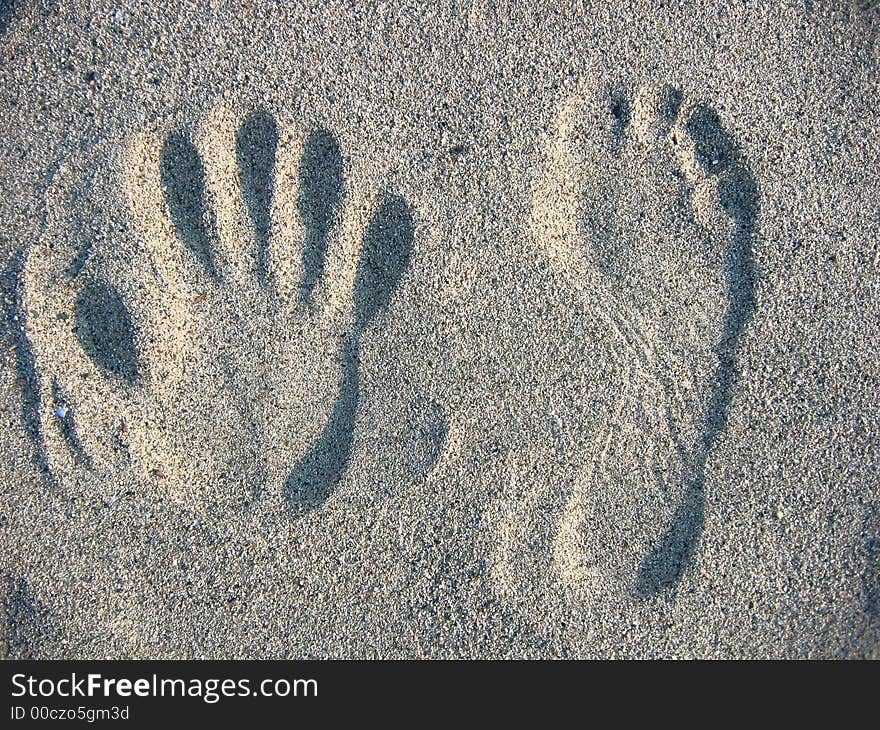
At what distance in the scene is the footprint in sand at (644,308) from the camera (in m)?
1.41

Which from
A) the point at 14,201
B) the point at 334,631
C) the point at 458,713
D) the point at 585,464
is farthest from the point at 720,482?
the point at 14,201

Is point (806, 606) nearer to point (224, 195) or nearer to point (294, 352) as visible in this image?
point (294, 352)

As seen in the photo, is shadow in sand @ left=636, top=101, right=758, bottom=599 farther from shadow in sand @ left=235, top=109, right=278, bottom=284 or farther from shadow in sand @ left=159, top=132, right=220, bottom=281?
shadow in sand @ left=159, top=132, right=220, bottom=281

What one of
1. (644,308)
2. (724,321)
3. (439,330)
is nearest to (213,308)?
(439,330)

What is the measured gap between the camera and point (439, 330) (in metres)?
1.40

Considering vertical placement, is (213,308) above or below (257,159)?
below

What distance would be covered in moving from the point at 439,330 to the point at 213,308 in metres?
0.48

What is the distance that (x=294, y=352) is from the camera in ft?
4.60

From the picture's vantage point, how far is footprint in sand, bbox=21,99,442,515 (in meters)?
1.38

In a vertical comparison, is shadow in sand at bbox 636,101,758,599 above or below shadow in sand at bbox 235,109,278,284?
below

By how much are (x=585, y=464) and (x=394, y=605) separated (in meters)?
0.50

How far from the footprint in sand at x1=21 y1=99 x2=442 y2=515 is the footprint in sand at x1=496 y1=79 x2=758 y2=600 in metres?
0.34

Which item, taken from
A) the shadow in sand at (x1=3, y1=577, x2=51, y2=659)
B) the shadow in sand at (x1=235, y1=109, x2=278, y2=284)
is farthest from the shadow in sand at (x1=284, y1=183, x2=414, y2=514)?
the shadow in sand at (x1=3, y1=577, x2=51, y2=659)

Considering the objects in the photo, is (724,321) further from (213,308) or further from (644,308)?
(213,308)
